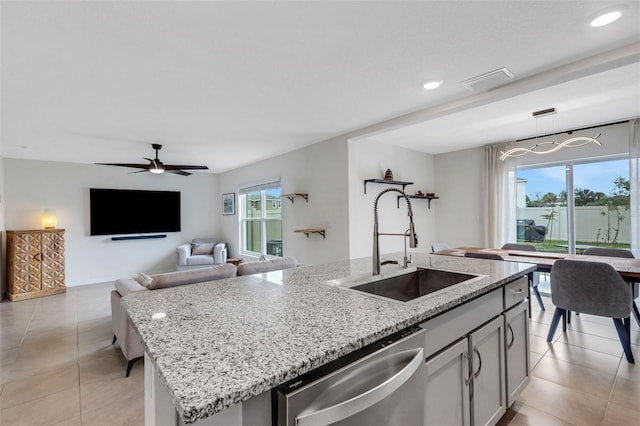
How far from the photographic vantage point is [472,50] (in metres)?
2.03

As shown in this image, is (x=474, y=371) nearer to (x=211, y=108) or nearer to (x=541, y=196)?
(x=211, y=108)

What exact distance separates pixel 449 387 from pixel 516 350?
0.83 meters

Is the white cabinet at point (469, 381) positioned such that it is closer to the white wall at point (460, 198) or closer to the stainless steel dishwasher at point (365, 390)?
the stainless steel dishwasher at point (365, 390)

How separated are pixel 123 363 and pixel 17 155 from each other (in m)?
4.64

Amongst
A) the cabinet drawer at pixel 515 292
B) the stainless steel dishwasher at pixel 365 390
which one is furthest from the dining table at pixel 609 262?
the stainless steel dishwasher at pixel 365 390

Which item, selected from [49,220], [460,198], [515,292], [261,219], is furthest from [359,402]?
[49,220]

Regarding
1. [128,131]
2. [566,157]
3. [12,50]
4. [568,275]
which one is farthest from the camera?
[566,157]

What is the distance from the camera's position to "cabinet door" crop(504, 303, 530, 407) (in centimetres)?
169

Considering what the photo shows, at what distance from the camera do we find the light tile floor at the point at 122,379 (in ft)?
6.16

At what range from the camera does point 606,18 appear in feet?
5.61

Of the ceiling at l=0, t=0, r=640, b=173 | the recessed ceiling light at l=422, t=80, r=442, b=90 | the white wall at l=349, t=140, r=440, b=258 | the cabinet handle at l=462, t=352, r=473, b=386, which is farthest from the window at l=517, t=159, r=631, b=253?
the cabinet handle at l=462, t=352, r=473, b=386

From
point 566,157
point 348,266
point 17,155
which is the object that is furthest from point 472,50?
point 17,155

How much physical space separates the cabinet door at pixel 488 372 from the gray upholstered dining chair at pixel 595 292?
1508 millimetres

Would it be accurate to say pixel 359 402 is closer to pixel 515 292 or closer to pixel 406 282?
pixel 406 282
